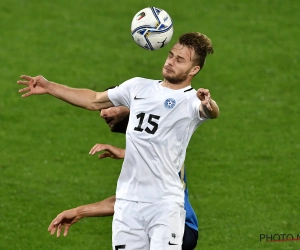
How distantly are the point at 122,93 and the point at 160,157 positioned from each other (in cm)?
82

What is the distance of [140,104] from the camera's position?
826 centimetres

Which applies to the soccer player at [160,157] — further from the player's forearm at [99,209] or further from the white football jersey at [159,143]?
the player's forearm at [99,209]

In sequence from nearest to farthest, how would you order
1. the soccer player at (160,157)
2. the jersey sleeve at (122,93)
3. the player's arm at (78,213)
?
the soccer player at (160,157)
the jersey sleeve at (122,93)
the player's arm at (78,213)

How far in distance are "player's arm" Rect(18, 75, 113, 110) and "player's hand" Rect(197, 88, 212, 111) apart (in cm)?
115

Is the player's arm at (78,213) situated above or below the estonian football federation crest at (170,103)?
below

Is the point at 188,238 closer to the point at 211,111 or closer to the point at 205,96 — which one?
the point at 211,111

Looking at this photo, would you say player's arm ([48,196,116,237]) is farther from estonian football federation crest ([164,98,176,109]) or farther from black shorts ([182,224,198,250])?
estonian football federation crest ([164,98,176,109])

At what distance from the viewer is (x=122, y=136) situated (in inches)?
578

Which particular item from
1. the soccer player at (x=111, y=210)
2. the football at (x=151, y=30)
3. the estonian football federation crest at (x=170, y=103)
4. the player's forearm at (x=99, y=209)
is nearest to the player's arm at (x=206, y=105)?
the estonian football federation crest at (x=170, y=103)

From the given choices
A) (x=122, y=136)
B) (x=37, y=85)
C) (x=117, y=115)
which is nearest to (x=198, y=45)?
(x=117, y=115)

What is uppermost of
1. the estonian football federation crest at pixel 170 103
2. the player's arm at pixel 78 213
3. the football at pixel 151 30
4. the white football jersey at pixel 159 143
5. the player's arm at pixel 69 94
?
the football at pixel 151 30

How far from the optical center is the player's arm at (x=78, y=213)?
869cm

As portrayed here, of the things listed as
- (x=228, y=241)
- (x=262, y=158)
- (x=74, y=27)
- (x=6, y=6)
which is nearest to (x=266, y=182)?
(x=262, y=158)

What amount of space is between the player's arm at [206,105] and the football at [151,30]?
1031 mm
